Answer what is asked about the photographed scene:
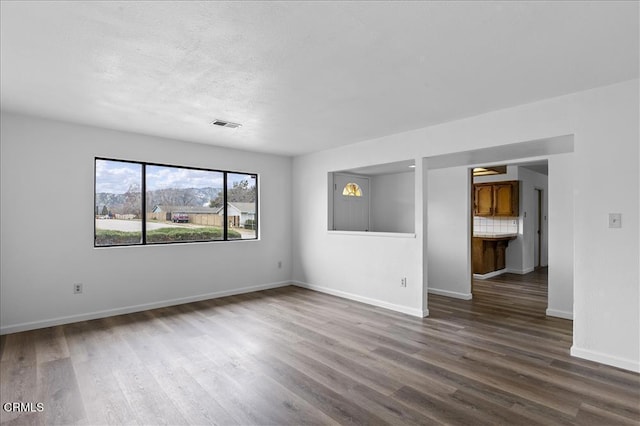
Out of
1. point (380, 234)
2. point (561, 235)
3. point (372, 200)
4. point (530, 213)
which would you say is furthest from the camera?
point (530, 213)

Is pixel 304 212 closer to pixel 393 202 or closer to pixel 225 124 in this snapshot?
pixel 393 202

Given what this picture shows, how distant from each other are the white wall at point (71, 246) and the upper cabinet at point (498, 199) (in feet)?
19.9

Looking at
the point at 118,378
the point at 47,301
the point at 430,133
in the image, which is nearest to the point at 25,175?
the point at 47,301

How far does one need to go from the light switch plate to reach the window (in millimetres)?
4890

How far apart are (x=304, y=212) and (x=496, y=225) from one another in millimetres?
4826

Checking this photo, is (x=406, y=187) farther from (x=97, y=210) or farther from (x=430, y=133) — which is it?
(x=97, y=210)

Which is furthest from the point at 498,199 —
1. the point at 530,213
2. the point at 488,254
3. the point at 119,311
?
the point at 119,311

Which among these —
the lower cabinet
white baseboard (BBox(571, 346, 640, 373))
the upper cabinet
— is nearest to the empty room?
white baseboard (BBox(571, 346, 640, 373))

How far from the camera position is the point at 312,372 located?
2.91 metres

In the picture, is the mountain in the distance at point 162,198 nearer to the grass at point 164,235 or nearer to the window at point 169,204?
the window at point 169,204

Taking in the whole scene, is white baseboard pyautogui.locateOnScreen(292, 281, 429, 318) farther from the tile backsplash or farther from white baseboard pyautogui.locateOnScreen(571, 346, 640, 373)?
the tile backsplash

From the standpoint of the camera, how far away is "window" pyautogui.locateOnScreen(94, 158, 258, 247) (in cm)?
468

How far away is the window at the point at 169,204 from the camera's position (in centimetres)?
468

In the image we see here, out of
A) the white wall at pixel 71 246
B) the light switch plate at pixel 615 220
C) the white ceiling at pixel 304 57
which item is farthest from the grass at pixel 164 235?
the light switch plate at pixel 615 220
